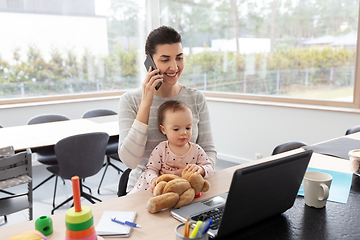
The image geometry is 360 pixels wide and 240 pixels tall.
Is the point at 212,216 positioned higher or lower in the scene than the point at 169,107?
lower

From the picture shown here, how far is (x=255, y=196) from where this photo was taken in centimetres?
83

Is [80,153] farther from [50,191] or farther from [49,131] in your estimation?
[50,191]

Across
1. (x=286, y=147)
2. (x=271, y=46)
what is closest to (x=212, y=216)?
(x=286, y=147)

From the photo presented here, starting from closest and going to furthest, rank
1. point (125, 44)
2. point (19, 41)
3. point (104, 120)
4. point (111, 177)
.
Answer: point (104, 120) < point (111, 177) < point (19, 41) < point (125, 44)

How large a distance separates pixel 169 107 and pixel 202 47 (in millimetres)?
3514

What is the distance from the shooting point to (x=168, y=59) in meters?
1.53

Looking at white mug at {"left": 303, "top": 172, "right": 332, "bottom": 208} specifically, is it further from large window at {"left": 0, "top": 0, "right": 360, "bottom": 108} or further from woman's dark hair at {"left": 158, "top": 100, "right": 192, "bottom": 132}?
large window at {"left": 0, "top": 0, "right": 360, "bottom": 108}

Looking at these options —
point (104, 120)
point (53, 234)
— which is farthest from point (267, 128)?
point (53, 234)

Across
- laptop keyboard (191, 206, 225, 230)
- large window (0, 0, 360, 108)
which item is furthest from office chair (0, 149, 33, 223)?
large window (0, 0, 360, 108)

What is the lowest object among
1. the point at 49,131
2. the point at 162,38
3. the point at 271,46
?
the point at 49,131

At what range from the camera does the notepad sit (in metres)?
0.91

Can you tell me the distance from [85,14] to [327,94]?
375 centimetres

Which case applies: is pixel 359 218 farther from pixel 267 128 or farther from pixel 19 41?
pixel 19 41

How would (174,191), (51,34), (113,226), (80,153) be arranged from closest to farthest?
Answer: (113,226)
(174,191)
(80,153)
(51,34)
